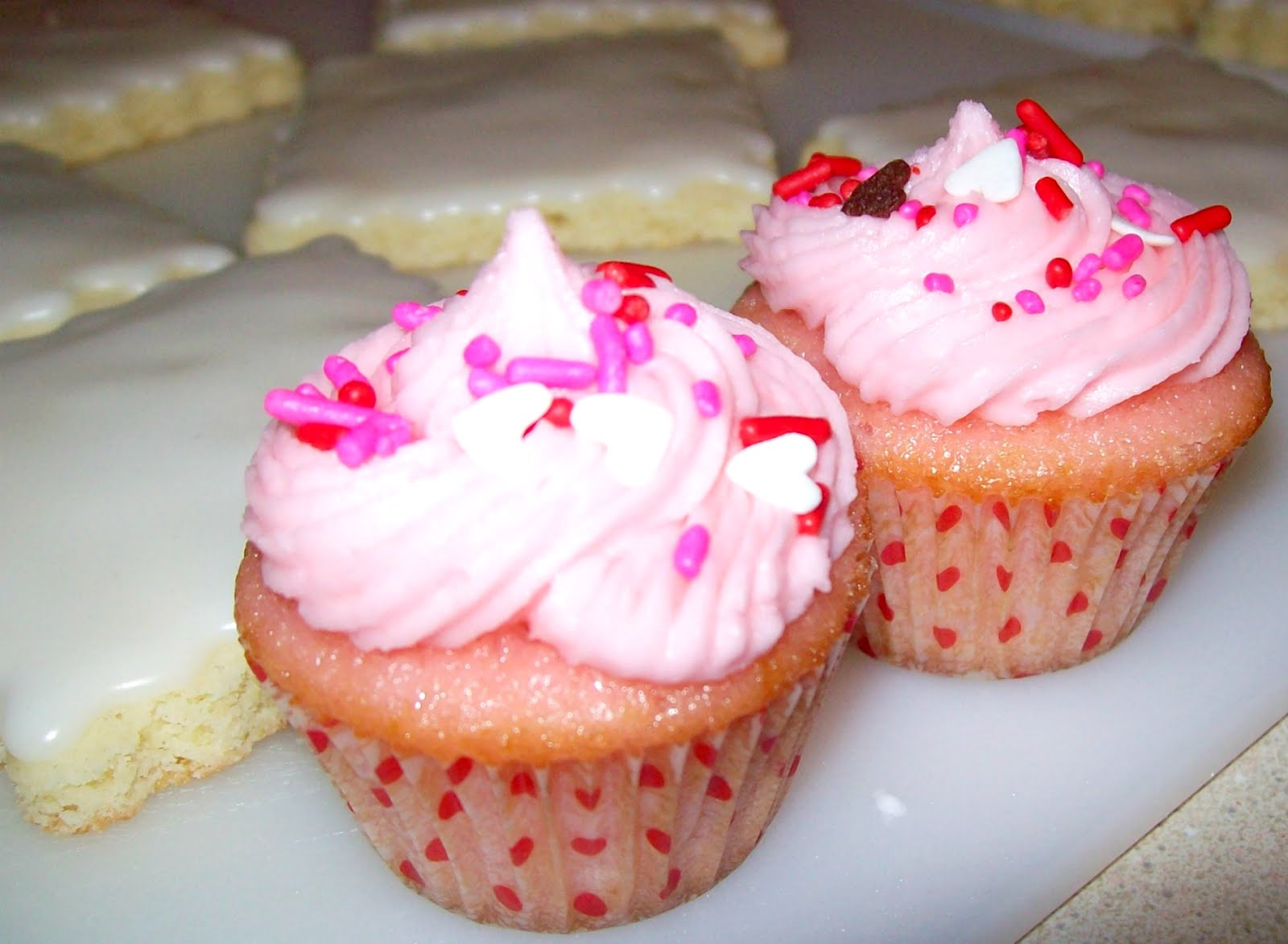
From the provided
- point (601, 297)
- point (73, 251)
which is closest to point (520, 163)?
point (73, 251)

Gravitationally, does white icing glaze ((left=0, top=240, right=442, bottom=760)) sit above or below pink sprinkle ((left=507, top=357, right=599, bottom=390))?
below

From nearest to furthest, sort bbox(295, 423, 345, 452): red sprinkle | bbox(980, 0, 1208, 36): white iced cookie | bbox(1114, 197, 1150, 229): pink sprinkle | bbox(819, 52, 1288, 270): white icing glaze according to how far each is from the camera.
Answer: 1. bbox(295, 423, 345, 452): red sprinkle
2. bbox(1114, 197, 1150, 229): pink sprinkle
3. bbox(819, 52, 1288, 270): white icing glaze
4. bbox(980, 0, 1208, 36): white iced cookie

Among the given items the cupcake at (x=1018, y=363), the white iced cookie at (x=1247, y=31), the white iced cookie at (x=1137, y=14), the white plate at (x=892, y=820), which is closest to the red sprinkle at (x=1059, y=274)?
the cupcake at (x=1018, y=363)

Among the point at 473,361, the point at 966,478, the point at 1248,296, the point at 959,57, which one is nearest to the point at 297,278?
the point at 473,361

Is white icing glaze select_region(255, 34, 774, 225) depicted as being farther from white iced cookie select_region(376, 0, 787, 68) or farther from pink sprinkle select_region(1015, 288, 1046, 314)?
pink sprinkle select_region(1015, 288, 1046, 314)

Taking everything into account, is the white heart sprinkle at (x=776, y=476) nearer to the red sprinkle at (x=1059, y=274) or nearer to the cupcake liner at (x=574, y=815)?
the cupcake liner at (x=574, y=815)

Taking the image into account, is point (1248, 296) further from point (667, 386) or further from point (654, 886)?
point (654, 886)

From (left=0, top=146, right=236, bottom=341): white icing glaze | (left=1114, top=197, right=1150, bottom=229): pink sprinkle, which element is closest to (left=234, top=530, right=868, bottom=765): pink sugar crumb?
(left=1114, top=197, right=1150, bottom=229): pink sprinkle
